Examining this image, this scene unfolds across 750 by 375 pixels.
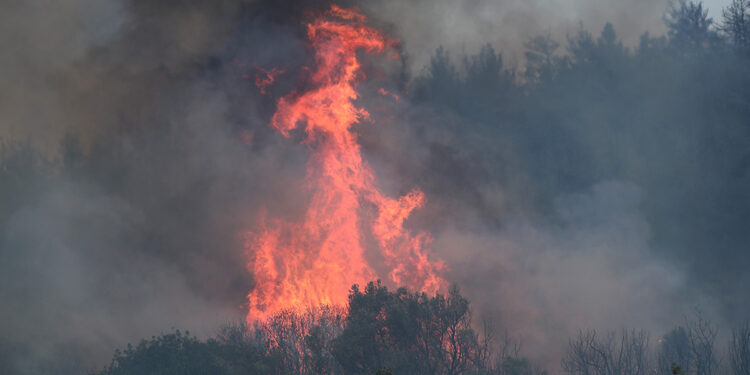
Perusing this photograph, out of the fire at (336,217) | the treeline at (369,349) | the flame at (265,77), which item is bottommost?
the treeline at (369,349)

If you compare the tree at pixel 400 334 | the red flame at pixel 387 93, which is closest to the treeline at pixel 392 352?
the tree at pixel 400 334

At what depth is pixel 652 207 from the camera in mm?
88375


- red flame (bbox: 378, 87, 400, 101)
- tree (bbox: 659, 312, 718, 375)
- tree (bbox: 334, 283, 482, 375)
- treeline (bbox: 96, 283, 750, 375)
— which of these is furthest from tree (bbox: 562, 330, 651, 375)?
red flame (bbox: 378, 87, 400, 101)

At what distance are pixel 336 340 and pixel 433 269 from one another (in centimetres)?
2771

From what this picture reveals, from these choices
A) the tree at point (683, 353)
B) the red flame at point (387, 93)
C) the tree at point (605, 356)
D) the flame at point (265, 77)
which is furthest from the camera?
the red flame at point (387, 93)

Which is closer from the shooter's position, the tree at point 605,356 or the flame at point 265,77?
the tree at point 605,356

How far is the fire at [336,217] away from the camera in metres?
75.8

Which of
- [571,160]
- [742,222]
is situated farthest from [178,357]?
[742,222]

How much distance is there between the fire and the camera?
75750 millimetres

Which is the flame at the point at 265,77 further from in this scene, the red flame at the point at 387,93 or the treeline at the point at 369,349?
the treeline at the point at 369,349

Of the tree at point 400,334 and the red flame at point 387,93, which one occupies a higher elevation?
the red flame at point 387,93

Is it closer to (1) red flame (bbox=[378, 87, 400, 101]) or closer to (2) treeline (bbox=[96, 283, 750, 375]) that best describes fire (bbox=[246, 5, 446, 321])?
(1) red flame (bbox=[378, 87, 400, 101])

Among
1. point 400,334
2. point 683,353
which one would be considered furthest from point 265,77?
point 683,353

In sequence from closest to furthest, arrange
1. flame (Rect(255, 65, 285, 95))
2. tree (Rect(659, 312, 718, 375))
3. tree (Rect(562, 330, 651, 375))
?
tree (Rect(659, 312, 718, 375)) → tree (Rect(562, 330, 651, 375)) → flame (Rect(255, 65, 285, 95))
